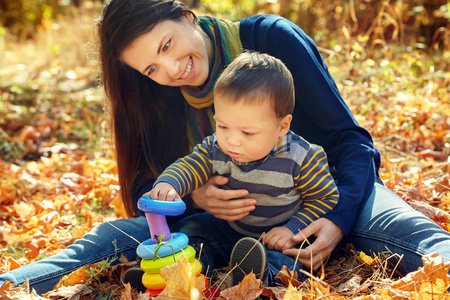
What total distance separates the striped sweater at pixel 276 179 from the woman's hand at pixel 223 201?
0.04 metres

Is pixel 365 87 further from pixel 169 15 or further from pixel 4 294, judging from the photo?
pixel 4 294

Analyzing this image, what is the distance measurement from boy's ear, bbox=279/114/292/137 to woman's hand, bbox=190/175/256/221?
1.01 feet

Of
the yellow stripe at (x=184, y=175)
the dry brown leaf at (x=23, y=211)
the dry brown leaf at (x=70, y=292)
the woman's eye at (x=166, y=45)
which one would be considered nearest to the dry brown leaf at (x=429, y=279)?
the yellow stripe at (x=184, y=175)

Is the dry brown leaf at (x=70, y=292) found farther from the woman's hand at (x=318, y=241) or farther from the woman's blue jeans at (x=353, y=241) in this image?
the woman's hand at (x=318, y=241)

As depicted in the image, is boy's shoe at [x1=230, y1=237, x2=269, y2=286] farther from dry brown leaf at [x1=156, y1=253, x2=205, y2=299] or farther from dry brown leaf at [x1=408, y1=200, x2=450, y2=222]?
dry brown leaf at [x1=408, y1=200, x2=450, y2=222]

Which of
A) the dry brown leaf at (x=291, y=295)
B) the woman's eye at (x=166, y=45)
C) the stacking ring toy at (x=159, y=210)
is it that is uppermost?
the woman's eye at (x=166, y=45)

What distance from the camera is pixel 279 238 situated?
2.05 meters

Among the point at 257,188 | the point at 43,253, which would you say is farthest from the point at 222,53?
the point at 43,253

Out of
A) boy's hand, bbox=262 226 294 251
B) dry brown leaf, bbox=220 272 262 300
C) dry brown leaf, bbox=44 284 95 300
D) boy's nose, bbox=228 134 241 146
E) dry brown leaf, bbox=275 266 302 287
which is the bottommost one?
dry brown leaf, bbox=44 284 95 300

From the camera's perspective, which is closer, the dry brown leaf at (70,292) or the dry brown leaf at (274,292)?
the dry brown leaf at (274,292)

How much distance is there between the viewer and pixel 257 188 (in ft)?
6.93

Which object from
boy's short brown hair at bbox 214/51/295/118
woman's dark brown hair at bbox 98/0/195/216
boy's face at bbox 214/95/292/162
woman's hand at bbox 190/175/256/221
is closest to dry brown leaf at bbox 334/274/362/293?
woman's hand at bbox 190/175/256/221

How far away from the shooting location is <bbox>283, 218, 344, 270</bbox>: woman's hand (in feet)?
6.71

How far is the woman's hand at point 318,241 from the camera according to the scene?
6.71ft
